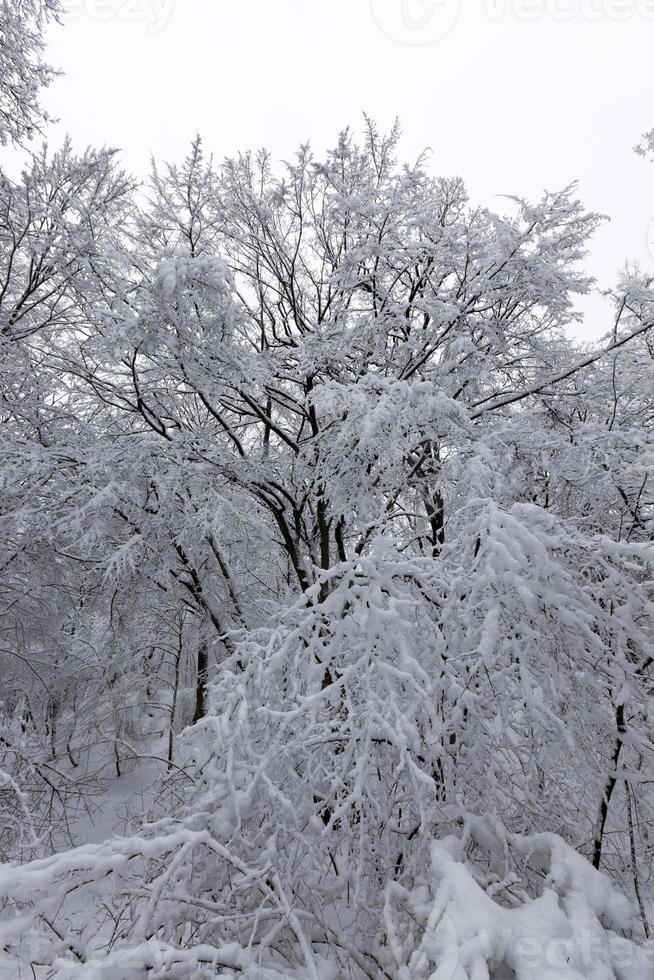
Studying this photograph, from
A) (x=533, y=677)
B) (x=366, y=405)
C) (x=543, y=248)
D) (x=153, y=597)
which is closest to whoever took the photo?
(x=533, y=677)

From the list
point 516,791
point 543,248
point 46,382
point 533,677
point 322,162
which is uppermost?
point 322,162

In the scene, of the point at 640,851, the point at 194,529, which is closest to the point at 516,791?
the point at 640,851

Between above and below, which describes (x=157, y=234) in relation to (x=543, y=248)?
above

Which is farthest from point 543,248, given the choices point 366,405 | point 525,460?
point 366,405

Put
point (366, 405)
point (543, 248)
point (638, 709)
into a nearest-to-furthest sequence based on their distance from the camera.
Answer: point (638, 709), point (366, 405), point (543, 248)

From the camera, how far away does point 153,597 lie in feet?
A: 23.2

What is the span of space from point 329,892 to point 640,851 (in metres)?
1.48

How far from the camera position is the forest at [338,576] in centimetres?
211

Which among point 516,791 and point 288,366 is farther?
point 288,366

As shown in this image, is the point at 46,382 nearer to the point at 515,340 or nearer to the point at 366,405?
the point at 366,405

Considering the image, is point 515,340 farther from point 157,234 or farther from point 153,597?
point 153,597

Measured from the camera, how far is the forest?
211 cm

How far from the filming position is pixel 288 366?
21.0ft

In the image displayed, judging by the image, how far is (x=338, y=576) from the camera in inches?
134
